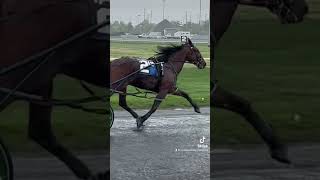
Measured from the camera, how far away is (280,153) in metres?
2.85

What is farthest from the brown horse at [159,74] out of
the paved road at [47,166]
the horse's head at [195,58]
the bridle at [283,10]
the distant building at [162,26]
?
the bridle at [283,10]

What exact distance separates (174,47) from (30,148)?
92 centimetres

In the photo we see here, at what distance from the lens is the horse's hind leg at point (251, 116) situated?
2.75 metres

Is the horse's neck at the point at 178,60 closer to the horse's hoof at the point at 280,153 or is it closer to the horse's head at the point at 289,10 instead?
the horse's head at the point at 289,10

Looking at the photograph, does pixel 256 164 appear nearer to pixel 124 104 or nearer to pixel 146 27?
pixel 124 104

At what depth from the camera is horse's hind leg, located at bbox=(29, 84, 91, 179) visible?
273 cm

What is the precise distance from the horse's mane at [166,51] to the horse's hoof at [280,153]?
741 millimetres

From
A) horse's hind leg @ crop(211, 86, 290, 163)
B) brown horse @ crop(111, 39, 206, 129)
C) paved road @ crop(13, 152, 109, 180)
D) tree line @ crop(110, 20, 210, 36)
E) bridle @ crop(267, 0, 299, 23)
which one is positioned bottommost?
paved road @ crop(13, 152, 109, 180)

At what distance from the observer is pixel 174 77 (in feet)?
9.11

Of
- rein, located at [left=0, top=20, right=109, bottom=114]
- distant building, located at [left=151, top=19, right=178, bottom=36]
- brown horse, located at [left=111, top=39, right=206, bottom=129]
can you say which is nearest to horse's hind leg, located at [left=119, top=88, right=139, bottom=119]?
brown horse, located at [left=111, top=39, right=206, bottom=129]

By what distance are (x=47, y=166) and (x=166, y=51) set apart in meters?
0.87

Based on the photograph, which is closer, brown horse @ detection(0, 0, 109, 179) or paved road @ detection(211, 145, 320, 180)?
brown horse @ detection(0, 0, 109, 179)

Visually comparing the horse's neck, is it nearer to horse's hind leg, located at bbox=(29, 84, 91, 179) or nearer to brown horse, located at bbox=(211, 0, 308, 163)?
brown horse, located at bbox=(211, 0, 308, 163)

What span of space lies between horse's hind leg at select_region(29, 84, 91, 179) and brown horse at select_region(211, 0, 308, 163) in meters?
0.78
